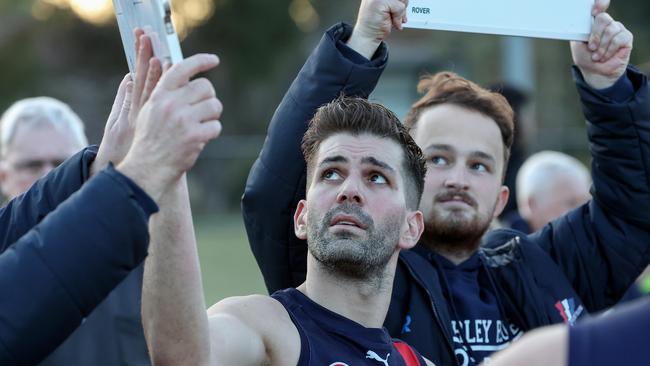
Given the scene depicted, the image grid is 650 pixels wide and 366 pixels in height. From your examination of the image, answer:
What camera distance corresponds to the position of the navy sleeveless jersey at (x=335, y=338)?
2.85 m

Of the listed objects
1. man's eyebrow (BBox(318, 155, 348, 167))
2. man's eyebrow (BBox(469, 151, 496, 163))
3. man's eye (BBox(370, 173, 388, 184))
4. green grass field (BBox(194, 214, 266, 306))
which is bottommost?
green grass field (BBox(194, 214, 266, 306))

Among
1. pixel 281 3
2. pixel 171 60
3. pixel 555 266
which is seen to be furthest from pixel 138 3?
pixel 281 3

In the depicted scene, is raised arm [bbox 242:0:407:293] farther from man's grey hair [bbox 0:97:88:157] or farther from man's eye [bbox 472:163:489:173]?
man's grey hair [bbox 0:97:88:157]

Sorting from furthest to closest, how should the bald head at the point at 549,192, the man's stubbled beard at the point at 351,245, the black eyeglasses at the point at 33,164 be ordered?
the bald head at the point at 549,192
the black eyeglasses at the point at 33,164
the man's stubbled beard at the point at 351,245

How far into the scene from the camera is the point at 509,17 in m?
3.32

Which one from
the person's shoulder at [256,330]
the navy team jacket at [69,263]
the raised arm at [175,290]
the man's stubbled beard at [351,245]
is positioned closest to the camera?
the navy team jacket at [69,263]

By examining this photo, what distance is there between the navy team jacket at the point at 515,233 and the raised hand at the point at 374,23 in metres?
0.05

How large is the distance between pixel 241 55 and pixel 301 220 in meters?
29.8

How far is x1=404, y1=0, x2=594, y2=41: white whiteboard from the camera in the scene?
10.5 feet

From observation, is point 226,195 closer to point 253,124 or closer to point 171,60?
point 253,124

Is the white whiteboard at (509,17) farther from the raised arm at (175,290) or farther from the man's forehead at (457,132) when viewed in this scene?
the raised arm at (175,290)

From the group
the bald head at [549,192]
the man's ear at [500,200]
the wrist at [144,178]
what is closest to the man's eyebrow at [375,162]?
the man's ear at [500,200]

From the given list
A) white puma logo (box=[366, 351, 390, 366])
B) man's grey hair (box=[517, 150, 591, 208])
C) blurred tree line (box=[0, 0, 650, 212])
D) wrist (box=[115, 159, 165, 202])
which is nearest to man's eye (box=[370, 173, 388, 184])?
white puma logo (box=[366, 351, 390, 366])

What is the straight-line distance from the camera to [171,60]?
7.18ft
